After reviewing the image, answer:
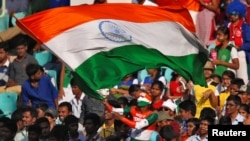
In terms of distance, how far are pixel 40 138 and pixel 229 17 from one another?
4899 mm

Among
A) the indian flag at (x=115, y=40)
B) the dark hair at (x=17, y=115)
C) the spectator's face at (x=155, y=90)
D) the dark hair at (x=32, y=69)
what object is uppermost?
the indian flag at (x=115, y=40)

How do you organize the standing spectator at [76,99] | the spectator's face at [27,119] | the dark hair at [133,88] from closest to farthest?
the spectator's face at [27,119] → the standing spectator at [76,99] → the dark hair at [133,88]

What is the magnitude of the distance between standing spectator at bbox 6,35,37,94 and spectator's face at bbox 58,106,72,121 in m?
1.15

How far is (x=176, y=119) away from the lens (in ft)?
59.8

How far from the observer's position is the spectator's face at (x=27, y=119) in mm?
17969

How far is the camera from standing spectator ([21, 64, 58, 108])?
19.0 metres

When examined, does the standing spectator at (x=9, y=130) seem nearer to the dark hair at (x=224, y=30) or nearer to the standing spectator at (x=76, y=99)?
the standing spectator at (x=76, y=99)

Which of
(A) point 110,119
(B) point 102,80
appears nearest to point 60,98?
(A) point 110,119

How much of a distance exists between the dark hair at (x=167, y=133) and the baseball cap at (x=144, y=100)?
32.7 inches

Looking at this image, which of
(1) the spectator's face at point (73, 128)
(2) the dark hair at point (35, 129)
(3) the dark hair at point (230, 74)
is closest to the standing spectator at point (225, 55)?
(3) the dark hair at point (230, 74)

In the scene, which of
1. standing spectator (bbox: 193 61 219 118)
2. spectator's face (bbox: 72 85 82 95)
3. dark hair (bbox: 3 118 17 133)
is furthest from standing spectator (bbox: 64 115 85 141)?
standing spectator (bbox: 193 61 219 118)

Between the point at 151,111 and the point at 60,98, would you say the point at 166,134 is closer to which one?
the point at 151,111

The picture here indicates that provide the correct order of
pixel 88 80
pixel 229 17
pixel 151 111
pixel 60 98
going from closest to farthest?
pixel 88 80 → pixel 151 111 → pixel 60 98 → pixel 229 17

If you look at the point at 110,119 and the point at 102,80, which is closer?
the point at 102,80
